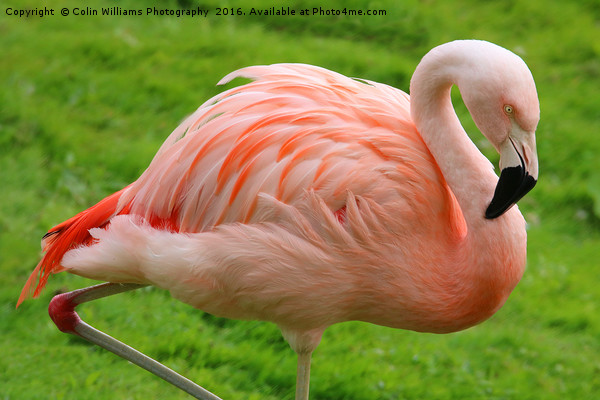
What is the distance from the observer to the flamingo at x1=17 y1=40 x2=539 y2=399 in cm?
274

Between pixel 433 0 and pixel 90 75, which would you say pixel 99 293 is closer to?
pixel 90 75

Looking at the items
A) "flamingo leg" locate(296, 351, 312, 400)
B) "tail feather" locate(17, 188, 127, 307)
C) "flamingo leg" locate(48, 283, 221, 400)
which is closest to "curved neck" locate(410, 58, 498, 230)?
"flamingo leg" locate(296, 351, 312, 400)

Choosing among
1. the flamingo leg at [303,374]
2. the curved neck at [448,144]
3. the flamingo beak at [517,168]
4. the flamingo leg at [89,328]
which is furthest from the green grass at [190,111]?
the flamingo beak at [517,168]

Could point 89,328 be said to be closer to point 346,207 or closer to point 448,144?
point 346,207

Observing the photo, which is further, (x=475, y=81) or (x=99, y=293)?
(x=99, y=293)

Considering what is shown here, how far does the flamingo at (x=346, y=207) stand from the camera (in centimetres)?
274

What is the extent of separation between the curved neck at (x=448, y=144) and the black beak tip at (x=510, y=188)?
0.25 ft

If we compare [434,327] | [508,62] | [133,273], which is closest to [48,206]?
[133,273]

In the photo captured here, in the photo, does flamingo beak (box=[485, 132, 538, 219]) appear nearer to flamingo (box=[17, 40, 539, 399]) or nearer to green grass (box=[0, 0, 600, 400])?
flamingo (box=[17, 40, 539, 399])

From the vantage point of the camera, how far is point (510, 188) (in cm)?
267

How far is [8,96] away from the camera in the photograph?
5.49 m

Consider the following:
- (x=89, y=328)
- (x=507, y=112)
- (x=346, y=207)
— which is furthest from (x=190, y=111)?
(x=507, y=112)

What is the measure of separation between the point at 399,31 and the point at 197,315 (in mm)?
3509

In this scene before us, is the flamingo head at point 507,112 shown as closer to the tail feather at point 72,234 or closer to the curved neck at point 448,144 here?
the curved neck at point 448,144
